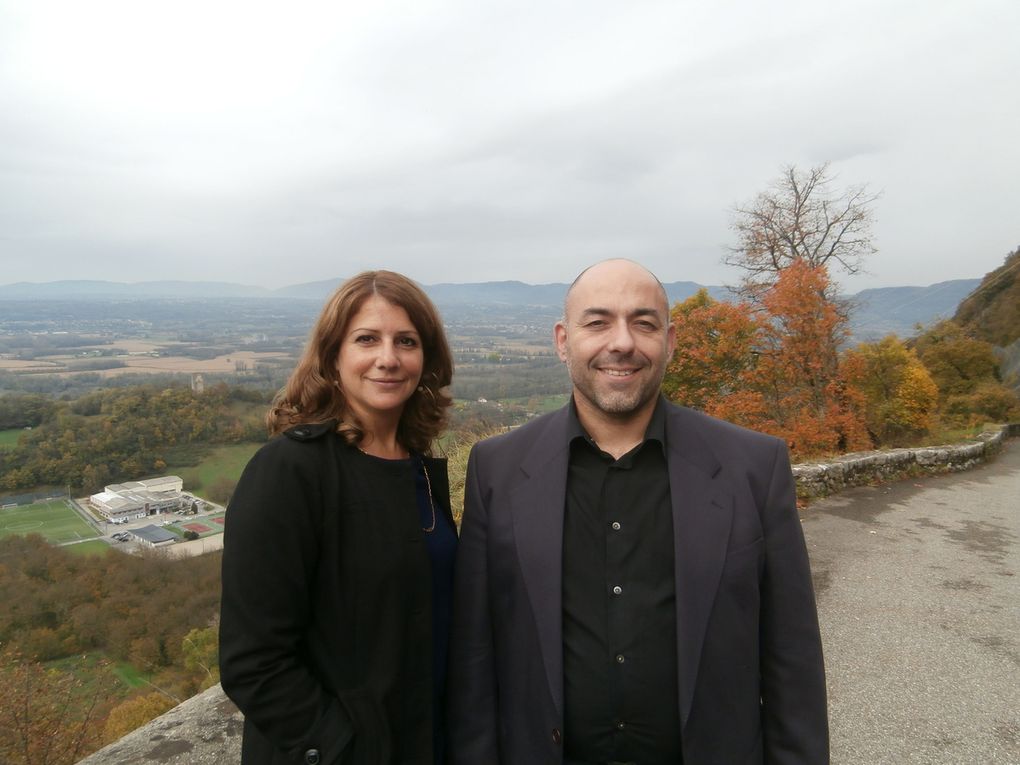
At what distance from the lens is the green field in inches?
676

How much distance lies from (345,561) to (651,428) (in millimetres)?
1004

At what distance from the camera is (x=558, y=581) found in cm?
159

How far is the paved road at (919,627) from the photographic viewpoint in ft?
9.46

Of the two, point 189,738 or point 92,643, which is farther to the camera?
point 92,643

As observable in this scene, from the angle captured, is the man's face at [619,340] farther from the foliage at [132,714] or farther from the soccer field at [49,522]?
the soccer field at [49,522]

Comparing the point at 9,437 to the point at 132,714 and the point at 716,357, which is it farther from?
the point at 716,357

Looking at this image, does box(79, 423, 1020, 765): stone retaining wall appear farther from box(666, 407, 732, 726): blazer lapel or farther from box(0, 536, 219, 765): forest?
box(666, 407, 732, 726): blazer lapel

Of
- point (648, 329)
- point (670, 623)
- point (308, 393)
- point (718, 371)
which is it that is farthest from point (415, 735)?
point (718, 371)

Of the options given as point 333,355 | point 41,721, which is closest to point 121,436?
point 41,721

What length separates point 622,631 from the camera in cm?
155

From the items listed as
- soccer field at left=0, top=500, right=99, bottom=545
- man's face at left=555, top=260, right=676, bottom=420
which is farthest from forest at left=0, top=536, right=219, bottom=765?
man's face at left=555, top=260, right=676, bottom=420

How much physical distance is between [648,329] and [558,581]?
2.72 ft

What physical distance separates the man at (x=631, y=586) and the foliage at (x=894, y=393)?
13.0 meters

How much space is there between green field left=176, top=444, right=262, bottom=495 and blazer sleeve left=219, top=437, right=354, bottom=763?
16.5 m
